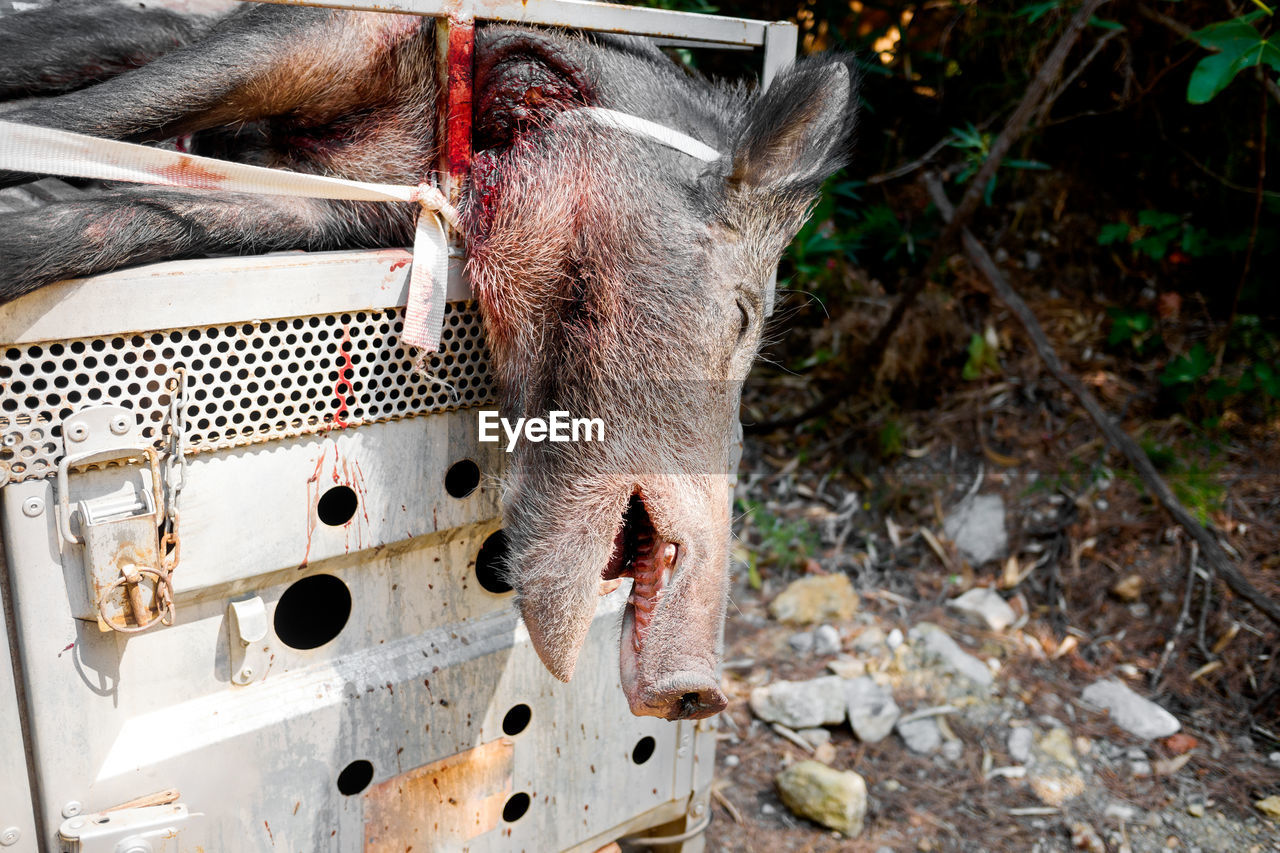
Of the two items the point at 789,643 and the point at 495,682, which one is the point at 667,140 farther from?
the point at 789,643

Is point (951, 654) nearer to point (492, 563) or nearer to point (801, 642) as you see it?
point (801, 642)

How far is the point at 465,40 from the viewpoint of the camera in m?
1.87

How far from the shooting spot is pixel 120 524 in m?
1.53

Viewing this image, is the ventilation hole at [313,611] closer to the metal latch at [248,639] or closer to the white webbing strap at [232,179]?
the metal latch at [248,639]

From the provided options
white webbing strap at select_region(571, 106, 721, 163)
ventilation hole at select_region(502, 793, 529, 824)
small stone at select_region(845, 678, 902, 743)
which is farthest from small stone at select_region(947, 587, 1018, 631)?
white webbing strap at select_region(571, 106, 721, 163)

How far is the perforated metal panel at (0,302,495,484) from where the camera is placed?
4.90 ft

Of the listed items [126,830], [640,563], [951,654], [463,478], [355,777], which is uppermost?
[463,478]

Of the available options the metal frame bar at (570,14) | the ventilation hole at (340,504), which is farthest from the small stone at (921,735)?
the metal frame bar at (570,14)

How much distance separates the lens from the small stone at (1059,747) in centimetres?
329

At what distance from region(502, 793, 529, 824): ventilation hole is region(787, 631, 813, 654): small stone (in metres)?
1.76

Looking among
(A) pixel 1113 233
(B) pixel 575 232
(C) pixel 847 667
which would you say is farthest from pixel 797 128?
(A) pixel 1113 233

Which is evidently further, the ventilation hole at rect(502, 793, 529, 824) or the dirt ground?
the dirt ground

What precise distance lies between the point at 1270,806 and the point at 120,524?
3.33 meters

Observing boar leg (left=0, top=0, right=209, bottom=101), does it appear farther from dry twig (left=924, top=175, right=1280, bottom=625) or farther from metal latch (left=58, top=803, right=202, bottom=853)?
dry twig (left=924, top=175, right=1280, bottom=625)
